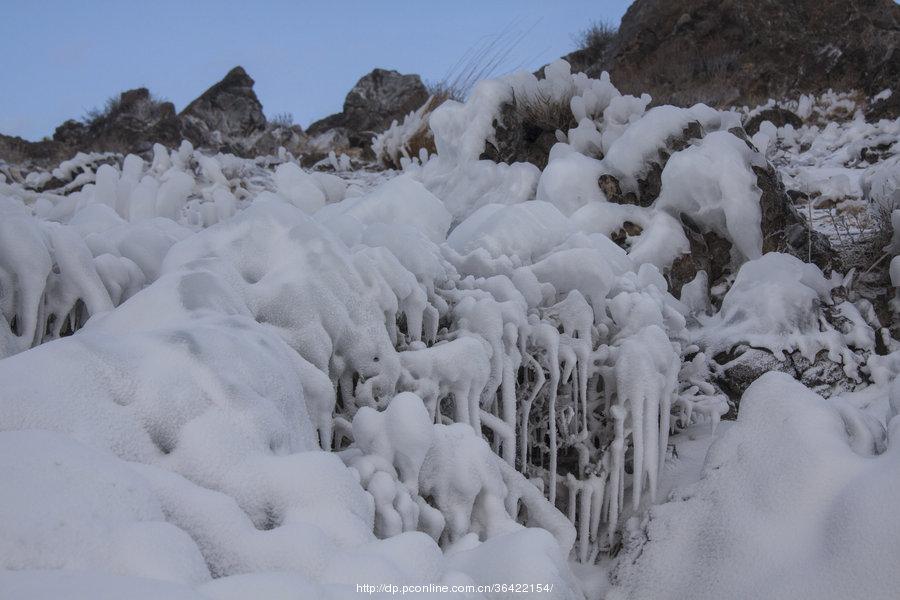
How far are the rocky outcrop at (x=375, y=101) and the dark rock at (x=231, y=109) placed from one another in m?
1.18

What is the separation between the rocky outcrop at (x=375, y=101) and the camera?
1226 centimetres

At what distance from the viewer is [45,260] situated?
6.66 ft

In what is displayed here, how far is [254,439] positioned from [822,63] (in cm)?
1307

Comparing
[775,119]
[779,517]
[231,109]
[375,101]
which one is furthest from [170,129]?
[779,517]

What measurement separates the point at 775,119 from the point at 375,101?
7.39m

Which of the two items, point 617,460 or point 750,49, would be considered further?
point 750,49

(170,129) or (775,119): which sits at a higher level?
(170,129)

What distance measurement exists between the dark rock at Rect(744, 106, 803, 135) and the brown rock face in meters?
1.35

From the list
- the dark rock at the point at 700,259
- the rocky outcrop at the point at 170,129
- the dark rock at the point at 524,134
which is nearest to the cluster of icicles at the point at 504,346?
the dark rock at the point at 700,259

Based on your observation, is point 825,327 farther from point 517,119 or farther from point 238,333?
point 238,333

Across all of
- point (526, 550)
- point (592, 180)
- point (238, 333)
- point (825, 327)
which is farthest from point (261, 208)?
point (825, 327)

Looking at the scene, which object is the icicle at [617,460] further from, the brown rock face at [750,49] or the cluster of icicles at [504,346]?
the brown rock face at [750,49]

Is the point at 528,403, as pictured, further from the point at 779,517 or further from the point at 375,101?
the point at 375,101

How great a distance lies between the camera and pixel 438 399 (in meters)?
2.36
